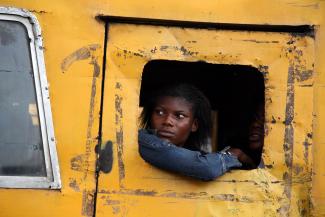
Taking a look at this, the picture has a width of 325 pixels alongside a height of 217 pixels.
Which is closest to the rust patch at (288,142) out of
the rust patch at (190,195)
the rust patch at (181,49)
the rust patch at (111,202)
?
the rust patch at (190,195)

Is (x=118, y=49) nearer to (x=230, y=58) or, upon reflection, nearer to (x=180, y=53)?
(x=180, y=53)

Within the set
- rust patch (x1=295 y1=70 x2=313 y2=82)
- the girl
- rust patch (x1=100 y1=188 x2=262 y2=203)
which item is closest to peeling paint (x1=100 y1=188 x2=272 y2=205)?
rust patch (x1=100 y1=188 x2=262 y2=203)

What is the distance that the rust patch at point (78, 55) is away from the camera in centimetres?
289

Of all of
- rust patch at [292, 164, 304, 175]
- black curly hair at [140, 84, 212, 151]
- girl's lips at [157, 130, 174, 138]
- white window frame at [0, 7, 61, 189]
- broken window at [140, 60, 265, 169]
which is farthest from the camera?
broken window at [140, 60, 265, 169]

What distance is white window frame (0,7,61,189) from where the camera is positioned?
2812mm

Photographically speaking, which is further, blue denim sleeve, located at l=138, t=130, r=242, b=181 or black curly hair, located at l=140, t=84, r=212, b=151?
black curly hair, located at l=140, t=84, r=212, b=151

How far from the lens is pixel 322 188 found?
2912 mm

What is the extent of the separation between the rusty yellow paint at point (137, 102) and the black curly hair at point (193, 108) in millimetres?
580

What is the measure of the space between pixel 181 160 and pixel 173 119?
0.58m

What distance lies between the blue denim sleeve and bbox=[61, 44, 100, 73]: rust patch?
49 cm

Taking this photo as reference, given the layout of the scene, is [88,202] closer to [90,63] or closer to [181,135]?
[90,63]

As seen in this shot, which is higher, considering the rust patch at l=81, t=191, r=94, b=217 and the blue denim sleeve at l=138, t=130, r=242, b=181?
the blue denim sleeve at l=138, t=130, r=242, b=181

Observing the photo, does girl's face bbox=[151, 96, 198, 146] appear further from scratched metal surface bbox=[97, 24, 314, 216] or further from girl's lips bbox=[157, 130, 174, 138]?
scratched metal surface bbox=[97, 24, 314, 216]

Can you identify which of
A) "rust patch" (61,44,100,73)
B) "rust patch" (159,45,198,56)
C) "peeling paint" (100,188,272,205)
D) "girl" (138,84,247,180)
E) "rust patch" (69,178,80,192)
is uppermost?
"rust patch" (159,45,198,56)
